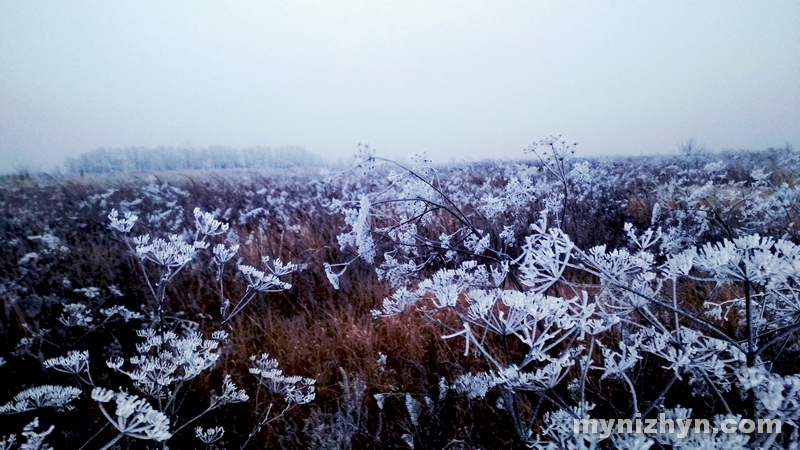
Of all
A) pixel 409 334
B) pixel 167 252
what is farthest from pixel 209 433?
pixel 409 334

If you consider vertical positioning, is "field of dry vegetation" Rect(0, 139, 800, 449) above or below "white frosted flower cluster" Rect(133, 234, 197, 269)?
below

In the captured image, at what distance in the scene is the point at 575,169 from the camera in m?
2.66

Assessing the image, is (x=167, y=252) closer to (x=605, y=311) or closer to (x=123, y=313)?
(x=123, y=313)

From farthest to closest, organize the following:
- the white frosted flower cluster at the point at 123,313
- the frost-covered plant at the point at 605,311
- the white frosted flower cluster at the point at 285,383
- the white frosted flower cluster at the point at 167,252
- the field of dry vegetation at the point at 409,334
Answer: the white frosted flower cluster at the point at 123,313 → the white frosted flower cluster at the point at 285,383 → the white frosted flower cluster at the point at 167,252 → the field of dry vegetation at the point at 409,334 → the frost-covered plant at the point at 605,311

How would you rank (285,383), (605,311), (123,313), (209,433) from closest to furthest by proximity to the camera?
(605,311) < (209,433) < (285,383) < (123,313)

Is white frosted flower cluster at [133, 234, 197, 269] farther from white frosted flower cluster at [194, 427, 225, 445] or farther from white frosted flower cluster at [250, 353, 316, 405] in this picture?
white frosted flower cluster at [194, 427, 225, 445]

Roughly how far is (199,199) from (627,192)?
990 centimetres

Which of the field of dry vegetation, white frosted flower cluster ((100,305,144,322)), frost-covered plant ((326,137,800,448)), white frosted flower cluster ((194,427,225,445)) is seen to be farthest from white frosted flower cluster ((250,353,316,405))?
white frosted flower cluster ((100,305,144,322))

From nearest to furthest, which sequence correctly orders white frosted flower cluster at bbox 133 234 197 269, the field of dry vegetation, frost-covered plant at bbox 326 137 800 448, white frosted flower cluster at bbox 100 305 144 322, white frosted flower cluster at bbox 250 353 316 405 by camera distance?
frost-covered plant at bbox 326 137 800 448 → the field of dry vegetation → white frosted flower cluster at bbox 133 234 197 269 → white frosted flower cluster at bbox 250 353 316 405 → white frosted flower cluster at bbox 100 305 144 322

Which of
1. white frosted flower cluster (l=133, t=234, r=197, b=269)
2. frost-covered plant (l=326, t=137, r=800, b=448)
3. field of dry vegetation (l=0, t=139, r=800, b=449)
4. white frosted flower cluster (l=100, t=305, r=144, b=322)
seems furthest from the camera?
white frosted flower cluster (l=100, t=305, r=144, b=322)

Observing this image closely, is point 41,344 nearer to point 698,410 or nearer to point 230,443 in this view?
point 230,443

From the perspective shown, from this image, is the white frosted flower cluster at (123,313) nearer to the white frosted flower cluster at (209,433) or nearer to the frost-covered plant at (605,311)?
the white frosted flower cluster at (209,433)

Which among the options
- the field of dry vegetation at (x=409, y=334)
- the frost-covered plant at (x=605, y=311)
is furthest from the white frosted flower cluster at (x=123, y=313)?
the frost-covered plant at (x=605, y=311)

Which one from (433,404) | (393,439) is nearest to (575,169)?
(433,404)
